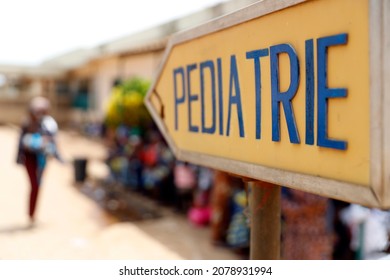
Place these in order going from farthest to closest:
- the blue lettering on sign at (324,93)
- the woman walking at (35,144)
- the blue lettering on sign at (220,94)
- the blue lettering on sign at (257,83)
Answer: the woman walking at (35,144), the blue lettering on sign at (220,94), the blue lettering on sign at (257,83), the blue lettering on sign at (324,93)

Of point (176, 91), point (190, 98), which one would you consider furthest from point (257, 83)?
point (176, 91)

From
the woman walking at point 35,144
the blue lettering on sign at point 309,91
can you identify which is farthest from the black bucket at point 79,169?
the blue lettering on sign at point 309,91

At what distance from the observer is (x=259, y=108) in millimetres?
1005

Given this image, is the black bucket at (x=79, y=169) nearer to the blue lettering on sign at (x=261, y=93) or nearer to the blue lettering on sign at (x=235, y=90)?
the blue lettering on sign at (x=261, y=93)

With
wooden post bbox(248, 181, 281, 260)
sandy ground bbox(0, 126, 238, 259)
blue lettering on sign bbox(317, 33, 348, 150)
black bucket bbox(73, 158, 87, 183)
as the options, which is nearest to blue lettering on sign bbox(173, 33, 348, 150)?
blue lettering on sign bbox(317, 33, 348, 150)

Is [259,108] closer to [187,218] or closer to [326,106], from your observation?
[326,106]

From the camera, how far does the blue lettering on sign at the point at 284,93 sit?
0.89 meters

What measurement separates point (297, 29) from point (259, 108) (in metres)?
0.21

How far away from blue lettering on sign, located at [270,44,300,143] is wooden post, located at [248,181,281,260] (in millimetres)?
272

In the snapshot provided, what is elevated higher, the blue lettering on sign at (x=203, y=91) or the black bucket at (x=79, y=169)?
the blue lettering on sign at (x=203, y=91)

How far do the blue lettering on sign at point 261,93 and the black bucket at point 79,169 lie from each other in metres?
7.41

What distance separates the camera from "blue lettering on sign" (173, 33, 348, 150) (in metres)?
0.82

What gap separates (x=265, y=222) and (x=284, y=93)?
424 millimetres

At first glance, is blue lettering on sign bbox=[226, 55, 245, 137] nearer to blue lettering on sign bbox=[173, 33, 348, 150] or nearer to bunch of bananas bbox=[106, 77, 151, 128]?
blue lettering on sign bbox=[173, 33, 348, 150]
